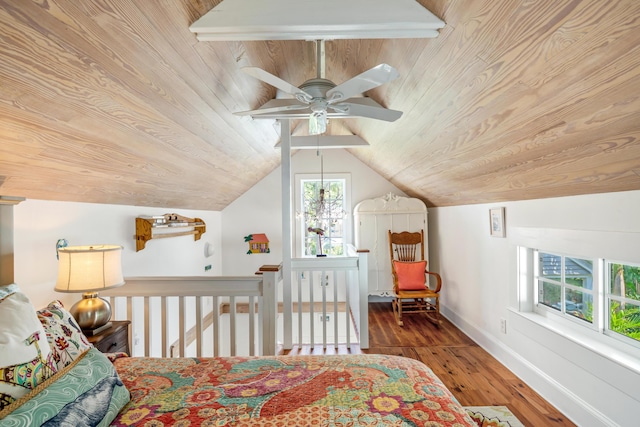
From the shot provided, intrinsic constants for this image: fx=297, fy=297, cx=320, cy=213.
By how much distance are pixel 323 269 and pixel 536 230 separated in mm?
1879

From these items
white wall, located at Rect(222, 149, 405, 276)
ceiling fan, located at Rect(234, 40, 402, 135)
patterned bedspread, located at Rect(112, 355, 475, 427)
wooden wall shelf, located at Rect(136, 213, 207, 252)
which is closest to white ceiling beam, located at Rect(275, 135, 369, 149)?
white wall, located at Rect(222, 149, 405, 276)

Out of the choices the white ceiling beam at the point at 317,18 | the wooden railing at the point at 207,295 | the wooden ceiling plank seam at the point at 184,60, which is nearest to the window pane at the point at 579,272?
the white ceiling beam at the point at 317,18

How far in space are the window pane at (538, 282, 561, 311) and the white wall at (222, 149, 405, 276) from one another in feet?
9.84

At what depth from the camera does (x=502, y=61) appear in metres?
1.36

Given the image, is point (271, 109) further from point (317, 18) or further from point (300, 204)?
point (300, 204)

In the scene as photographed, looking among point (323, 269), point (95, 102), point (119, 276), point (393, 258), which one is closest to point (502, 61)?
point (95, 102)

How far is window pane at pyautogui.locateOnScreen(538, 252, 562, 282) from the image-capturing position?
249cm

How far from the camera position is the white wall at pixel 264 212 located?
5.12 meters

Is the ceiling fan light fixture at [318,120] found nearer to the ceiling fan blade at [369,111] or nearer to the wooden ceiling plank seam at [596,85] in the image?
the ceiling fan blade at [369,111]

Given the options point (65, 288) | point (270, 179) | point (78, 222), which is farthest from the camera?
point (270, 179)

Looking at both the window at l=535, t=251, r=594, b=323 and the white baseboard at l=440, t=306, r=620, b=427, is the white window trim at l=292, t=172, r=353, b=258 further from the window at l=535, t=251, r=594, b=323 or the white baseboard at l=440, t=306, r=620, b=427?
the window at l=535, t=251, r=594, b=323

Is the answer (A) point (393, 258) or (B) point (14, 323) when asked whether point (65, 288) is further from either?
(A) point (393, 258)

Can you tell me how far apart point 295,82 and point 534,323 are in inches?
112

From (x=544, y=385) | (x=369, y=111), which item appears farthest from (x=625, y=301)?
(x=369, y=111)
